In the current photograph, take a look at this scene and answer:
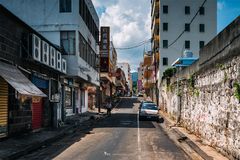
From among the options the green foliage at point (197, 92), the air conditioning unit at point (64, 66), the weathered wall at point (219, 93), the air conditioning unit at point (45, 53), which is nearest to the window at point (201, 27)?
the air conditioning unit at point (64, 66)

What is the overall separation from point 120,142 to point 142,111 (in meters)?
19.2

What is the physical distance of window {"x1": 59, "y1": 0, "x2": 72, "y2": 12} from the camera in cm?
3306

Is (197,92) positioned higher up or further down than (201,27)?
further down

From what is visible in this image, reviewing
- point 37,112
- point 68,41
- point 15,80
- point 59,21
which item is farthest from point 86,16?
point 15,80

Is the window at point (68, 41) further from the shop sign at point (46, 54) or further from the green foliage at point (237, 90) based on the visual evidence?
the green foliage at point (237, 90)

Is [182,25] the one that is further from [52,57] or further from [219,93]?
[219,93]

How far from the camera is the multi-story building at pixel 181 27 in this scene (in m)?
72.7

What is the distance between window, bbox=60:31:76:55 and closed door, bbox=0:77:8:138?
1502cm

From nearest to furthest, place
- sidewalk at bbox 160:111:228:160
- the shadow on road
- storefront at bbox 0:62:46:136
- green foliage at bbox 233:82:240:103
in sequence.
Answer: green foliage at bbox 233:82:240:103, sidewalk at bbox 160:111:228:160, storefront at bbox 0:62:46:136, the shadow on road

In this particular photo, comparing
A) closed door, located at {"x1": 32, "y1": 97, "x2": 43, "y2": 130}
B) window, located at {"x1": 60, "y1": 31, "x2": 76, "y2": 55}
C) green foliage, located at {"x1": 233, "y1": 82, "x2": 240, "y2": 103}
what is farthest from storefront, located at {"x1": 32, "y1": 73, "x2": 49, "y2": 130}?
green foliage, located at {"x1": 233, "y1": 82, "x2": 240, "y2": 103}

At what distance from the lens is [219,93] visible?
15062mm

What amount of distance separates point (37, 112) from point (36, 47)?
15.1 ft

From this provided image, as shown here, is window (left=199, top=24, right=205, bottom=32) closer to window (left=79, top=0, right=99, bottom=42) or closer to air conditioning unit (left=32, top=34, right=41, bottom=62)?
window (left=79, top=0, right=99, bottom=42)

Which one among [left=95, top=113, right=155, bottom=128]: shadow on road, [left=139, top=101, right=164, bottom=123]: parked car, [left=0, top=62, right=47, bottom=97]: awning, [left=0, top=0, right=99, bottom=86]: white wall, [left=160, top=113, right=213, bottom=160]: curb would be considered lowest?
[left=95, top=113, right=155, bottom=128]: shadow on road
